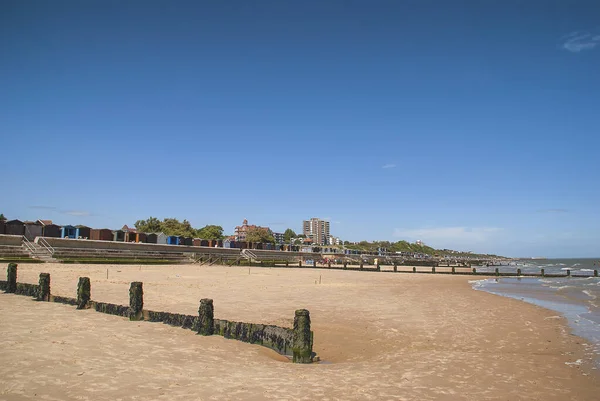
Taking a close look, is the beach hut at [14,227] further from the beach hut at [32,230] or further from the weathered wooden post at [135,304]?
the weathered wooden post at [135,304]

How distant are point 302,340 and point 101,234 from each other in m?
64.7

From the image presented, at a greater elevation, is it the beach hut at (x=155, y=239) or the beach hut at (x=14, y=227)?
the beach hut at (x=14, y=227)

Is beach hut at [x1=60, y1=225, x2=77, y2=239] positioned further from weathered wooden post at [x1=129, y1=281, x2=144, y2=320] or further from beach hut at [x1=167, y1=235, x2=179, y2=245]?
weathered wooden post at [x1=129, y1=281, x2=144, y2=320]

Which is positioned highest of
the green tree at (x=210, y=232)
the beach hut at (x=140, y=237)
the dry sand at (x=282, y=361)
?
the green tree at (x=210, y=232)

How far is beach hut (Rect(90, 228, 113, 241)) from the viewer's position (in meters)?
65.3

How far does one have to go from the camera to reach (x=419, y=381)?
848 centimetres

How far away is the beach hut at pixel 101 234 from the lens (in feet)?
214

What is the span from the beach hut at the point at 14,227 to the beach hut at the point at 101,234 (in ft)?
42.2

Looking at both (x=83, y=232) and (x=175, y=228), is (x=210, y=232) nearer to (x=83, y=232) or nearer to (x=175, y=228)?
(x=175, y=228)

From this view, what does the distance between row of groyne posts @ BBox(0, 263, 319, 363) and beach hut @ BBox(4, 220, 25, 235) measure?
43257 mm

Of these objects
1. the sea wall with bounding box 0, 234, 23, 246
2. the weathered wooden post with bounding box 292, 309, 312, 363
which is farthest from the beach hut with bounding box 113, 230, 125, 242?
the weathered wooden post with bounding box 292, 309, 312, 363

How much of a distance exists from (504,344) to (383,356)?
4.81 metres

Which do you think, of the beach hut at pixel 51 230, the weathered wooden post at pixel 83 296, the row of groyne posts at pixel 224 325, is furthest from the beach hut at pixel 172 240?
the weathered wooden post at pixel 83 296

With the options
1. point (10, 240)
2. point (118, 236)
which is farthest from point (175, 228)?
point (10, 240)
